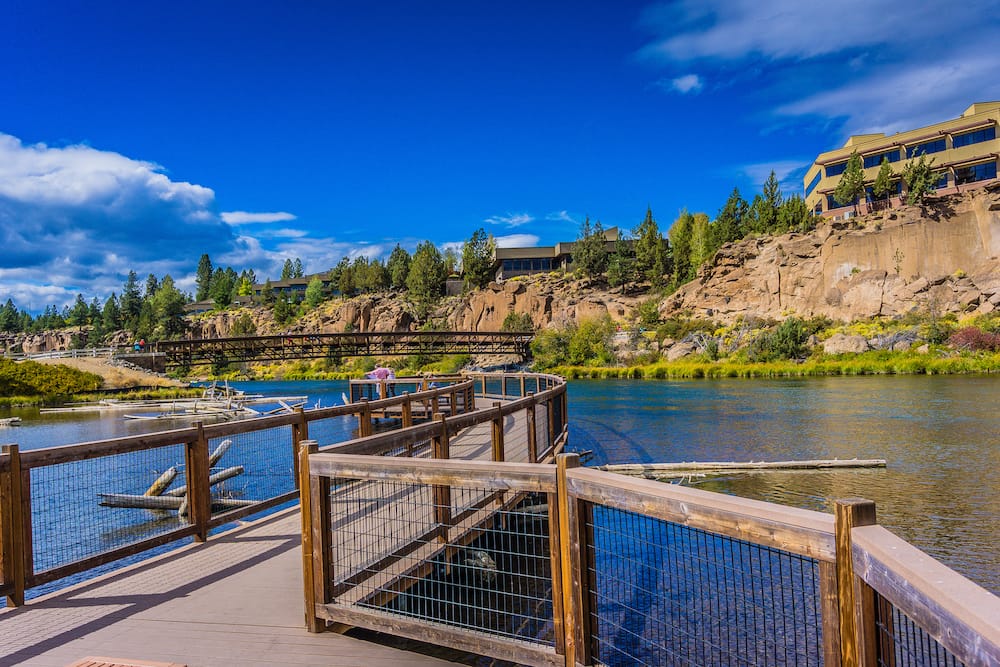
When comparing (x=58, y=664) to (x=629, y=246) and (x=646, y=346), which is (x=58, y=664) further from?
(x=629, y=246)

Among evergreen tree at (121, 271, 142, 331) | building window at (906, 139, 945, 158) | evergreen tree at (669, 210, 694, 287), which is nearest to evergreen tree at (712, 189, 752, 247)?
evergreen tree at (669, 210, 694, 287)

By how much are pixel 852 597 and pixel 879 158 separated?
8502 cm

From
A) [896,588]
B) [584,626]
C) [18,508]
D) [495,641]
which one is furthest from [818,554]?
→ [18,508]

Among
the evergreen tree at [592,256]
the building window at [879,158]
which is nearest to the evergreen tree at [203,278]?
the evergreen tree at [592,256]

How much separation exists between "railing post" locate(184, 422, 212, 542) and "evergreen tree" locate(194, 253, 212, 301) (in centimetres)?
17666

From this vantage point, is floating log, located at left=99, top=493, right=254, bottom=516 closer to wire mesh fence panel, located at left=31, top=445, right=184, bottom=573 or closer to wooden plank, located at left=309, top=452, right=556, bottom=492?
wire mesh fence panel, located at left=31, top=445, right=184, bottom=573

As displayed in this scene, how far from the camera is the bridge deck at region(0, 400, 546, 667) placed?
177 inches

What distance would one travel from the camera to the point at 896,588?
2.11 meters

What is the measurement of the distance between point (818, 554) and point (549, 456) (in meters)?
9.58

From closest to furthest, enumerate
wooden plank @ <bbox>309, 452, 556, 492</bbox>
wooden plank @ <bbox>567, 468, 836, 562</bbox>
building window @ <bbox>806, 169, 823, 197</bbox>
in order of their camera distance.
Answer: wooden plank @ <bbox>567, 468, 836, 562</bbox> < wooden plank @ <bbox>309, 452, 556, 492</bbox> < building window @ <bbox>806, 169, 823, 197</bbox>

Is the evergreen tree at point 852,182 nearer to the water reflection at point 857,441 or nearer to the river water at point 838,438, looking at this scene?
the river water at point 838,438

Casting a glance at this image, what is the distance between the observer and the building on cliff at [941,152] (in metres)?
65.4

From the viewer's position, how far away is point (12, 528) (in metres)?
5.60

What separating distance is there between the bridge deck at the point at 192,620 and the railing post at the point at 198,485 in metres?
0.30
